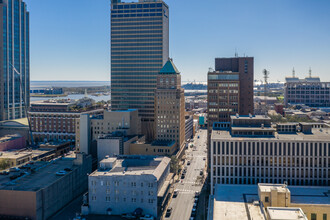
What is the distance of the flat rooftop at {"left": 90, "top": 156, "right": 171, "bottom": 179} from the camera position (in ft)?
316

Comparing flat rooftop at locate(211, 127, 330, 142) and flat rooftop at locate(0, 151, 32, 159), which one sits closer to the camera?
flat rooftop at locate(211, 127, 330, 142)

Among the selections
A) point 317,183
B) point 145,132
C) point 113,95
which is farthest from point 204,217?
point 113,95

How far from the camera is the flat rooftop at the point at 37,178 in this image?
9069 cm

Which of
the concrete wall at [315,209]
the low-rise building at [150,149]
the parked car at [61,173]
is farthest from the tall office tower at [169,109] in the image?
the concrete wall at [315,209]

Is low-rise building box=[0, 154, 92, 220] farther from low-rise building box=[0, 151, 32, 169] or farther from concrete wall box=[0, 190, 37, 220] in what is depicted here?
low-rise building box=[0, 151, 32, 169]

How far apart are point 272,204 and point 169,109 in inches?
3664

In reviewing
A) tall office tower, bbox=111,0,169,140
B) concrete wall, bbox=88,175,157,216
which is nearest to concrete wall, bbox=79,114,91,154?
tall office tower, bbox=111,0,169,140

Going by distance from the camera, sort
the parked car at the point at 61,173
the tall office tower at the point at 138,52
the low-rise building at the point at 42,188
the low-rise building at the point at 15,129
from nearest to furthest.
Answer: the low-rise building at the point at 42,188, the parked car at the point at 61,173, the low-rise building at the point at 15,129, the tall office tower at the point at 138,52

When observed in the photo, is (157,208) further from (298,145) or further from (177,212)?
(298,145)

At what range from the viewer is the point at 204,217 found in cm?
9419

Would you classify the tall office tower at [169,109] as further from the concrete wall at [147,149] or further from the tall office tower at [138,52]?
the tall office tower at [138,52]

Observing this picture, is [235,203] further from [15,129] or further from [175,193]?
[15,129]

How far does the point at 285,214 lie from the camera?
5831 centimetres

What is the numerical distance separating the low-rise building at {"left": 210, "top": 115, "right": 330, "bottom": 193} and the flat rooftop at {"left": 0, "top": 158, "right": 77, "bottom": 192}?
45.9 metres
